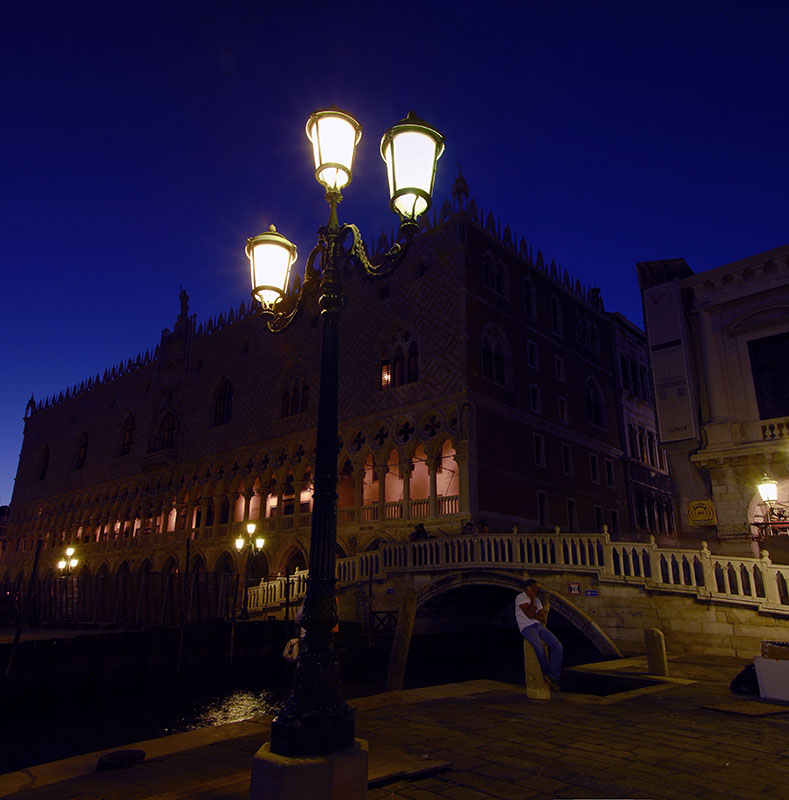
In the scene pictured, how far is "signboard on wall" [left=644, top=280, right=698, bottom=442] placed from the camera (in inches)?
596

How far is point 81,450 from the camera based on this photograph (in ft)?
125

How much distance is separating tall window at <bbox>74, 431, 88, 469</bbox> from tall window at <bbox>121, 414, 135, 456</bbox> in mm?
4253

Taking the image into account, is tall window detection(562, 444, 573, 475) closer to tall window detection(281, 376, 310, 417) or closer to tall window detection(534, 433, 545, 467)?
tall window detection(534, 433, 545, 467)

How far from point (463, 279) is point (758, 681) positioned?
15.4m

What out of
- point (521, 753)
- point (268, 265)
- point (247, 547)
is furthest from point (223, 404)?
point (521, 753)

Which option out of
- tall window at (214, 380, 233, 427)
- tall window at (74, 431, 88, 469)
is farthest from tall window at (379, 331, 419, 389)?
tall window at (74, 431, 88, 469)

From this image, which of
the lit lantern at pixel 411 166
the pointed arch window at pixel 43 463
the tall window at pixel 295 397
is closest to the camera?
the lit lantern at pixel 411 166

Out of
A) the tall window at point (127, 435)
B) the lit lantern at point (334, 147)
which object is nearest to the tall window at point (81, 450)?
the tall window at point (127, 435)

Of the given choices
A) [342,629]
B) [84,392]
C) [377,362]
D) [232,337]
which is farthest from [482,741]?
[84,392]

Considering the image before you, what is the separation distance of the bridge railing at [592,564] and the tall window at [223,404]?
1174 cm

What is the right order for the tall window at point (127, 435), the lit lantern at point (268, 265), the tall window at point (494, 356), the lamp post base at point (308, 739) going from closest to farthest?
the lamp post base at point (308, 739) → the lit lantern at point (268, 265) → the tall window at point (494, 356) → the tall window at point (127, 435)

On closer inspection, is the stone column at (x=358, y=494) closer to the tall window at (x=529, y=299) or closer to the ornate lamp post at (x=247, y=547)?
the ornate lamp post at (x=247, y=547)

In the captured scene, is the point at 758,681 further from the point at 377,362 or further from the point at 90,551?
the point at 90,551

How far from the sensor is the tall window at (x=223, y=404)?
94.4ft
